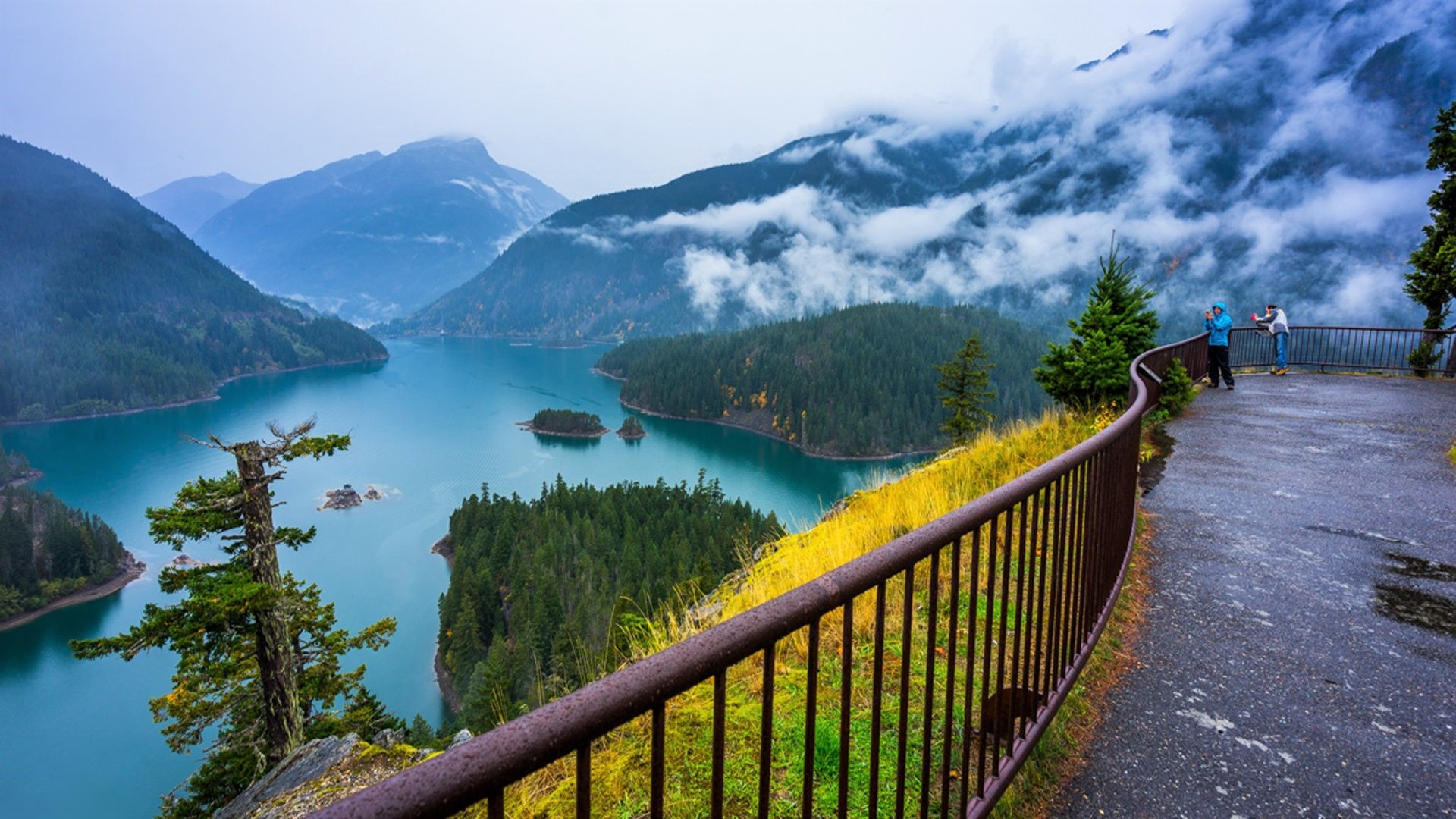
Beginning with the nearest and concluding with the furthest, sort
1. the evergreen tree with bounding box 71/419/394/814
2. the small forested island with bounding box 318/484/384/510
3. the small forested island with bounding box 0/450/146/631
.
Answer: the evergreen tree with bounding box 71/419/394/814, the small forested island with bounding box 0/450/146/631, the small forested island with bounding box 318/484/384/510

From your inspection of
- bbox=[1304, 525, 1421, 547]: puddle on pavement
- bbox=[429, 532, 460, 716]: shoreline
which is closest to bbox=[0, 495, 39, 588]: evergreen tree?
bbox=[429, 532, 460, 716]: shoreline

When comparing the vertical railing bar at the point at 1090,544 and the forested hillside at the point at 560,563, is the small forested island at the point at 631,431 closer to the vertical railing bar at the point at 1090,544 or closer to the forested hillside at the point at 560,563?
the forested hillside at the point at 560,563

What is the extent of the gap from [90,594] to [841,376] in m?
122

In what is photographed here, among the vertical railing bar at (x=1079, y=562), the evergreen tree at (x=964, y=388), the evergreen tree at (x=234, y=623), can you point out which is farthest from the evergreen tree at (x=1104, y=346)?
the evergreen tree at (x=964, y=388)

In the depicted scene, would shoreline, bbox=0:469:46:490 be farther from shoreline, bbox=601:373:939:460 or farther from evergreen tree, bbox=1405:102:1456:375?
evergreen tree, bbox=1405:102:1456:375

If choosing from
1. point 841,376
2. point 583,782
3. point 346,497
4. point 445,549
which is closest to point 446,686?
point 445,549

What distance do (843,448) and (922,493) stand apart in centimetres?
11368

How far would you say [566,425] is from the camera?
12694 centimetres

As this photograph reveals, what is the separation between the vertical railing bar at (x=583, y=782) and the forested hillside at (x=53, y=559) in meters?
96.1

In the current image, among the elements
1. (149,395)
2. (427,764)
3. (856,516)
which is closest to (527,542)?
(856,516)

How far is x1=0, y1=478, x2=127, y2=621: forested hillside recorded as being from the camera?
6812cm

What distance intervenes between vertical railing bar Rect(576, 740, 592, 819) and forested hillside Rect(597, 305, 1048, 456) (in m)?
120

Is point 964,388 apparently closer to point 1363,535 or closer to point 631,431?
point 1363,535

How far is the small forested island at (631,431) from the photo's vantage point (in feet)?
413
